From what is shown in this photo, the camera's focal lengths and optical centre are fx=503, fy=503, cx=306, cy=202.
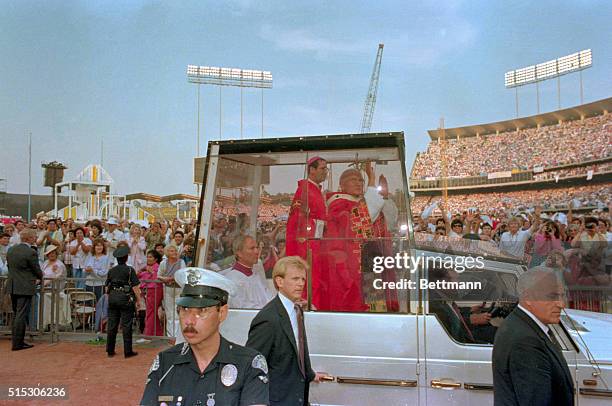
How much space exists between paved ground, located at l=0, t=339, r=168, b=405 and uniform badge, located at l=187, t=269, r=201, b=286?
4480 mm

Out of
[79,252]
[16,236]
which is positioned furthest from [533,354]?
[16,236]

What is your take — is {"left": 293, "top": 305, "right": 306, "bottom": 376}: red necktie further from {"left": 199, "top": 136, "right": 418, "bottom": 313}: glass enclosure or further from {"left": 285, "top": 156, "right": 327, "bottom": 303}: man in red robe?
{"left": 285, "top": 156, "right": 327, "bottom": 303}: man in red robe

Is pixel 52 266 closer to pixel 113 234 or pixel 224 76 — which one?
pixel 113 234

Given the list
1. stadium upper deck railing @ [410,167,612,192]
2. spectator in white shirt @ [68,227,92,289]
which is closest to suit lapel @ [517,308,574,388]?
spectator in white shirt @ [68,227,92,289]

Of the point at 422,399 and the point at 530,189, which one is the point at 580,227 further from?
the point at 530,189

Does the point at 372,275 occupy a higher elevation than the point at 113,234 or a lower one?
lower

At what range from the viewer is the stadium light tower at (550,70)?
180ft

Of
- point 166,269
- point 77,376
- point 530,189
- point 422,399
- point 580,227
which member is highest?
point 530,189

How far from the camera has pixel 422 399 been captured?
3.84m

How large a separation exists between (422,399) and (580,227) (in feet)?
21.2

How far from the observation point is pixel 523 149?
5038 centimetres

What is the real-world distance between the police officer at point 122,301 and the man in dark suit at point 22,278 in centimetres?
152

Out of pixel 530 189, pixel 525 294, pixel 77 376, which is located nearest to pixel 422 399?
pixel 525 294

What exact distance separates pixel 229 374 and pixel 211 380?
0.08m
